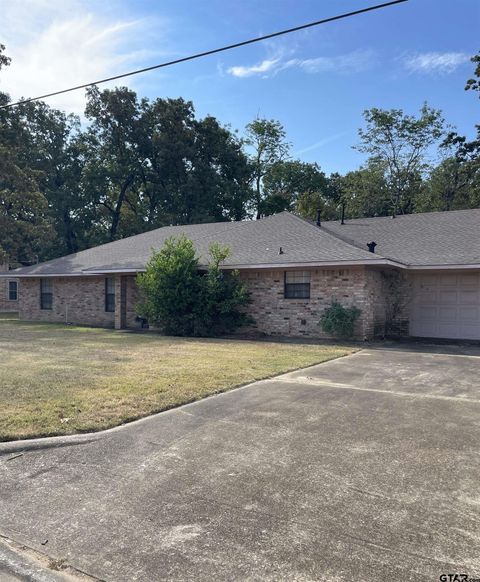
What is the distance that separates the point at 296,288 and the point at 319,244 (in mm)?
1681

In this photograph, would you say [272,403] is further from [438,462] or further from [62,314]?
[62,314]

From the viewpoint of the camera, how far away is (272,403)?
21.1 ft

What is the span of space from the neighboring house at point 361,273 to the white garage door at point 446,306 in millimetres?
31

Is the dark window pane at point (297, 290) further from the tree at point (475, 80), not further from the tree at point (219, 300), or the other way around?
the tree at point (475, 80)

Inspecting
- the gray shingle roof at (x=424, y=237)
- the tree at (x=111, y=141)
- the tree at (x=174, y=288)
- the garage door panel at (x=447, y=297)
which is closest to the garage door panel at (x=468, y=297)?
the garage door panel at (x=447, y=297)

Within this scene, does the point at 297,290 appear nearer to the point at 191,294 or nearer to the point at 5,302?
the point at 191,294

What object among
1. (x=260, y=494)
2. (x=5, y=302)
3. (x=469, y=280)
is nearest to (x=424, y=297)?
(x=469, y=280)

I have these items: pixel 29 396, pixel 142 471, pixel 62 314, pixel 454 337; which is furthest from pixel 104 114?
pixel 142 471

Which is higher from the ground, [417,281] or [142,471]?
[417,281]

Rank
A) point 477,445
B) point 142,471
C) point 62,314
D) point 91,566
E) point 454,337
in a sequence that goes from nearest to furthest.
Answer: point 91,566 → point 142,471 → point 477,445 → point 454,337 → point 62,314

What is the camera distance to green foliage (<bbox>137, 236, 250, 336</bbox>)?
52.1 feet

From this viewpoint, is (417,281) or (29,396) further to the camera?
(417,281)

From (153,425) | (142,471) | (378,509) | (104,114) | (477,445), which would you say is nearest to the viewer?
(378,509)

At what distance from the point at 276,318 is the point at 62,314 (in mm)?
11552
